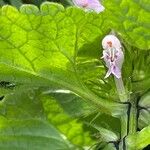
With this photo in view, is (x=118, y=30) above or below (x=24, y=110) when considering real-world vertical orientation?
above

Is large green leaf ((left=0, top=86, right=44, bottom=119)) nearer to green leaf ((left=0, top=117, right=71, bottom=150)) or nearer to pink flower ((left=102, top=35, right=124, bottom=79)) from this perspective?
green leaf ((left=0, top=117, right=71, bottom=150))

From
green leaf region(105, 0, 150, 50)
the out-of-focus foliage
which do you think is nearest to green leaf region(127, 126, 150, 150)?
the out-of-focus foliage

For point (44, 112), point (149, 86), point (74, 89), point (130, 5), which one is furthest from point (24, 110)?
point (130, 5)

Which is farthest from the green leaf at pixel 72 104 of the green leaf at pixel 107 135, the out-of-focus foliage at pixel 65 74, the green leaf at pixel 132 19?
the green leaf at pixel 132 19

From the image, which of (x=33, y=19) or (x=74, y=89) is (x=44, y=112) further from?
(x=33, y=19)

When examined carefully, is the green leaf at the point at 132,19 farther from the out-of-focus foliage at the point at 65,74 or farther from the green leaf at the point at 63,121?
the green leaf at the point at 63,121

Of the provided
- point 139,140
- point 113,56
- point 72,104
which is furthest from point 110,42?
point 72,104
